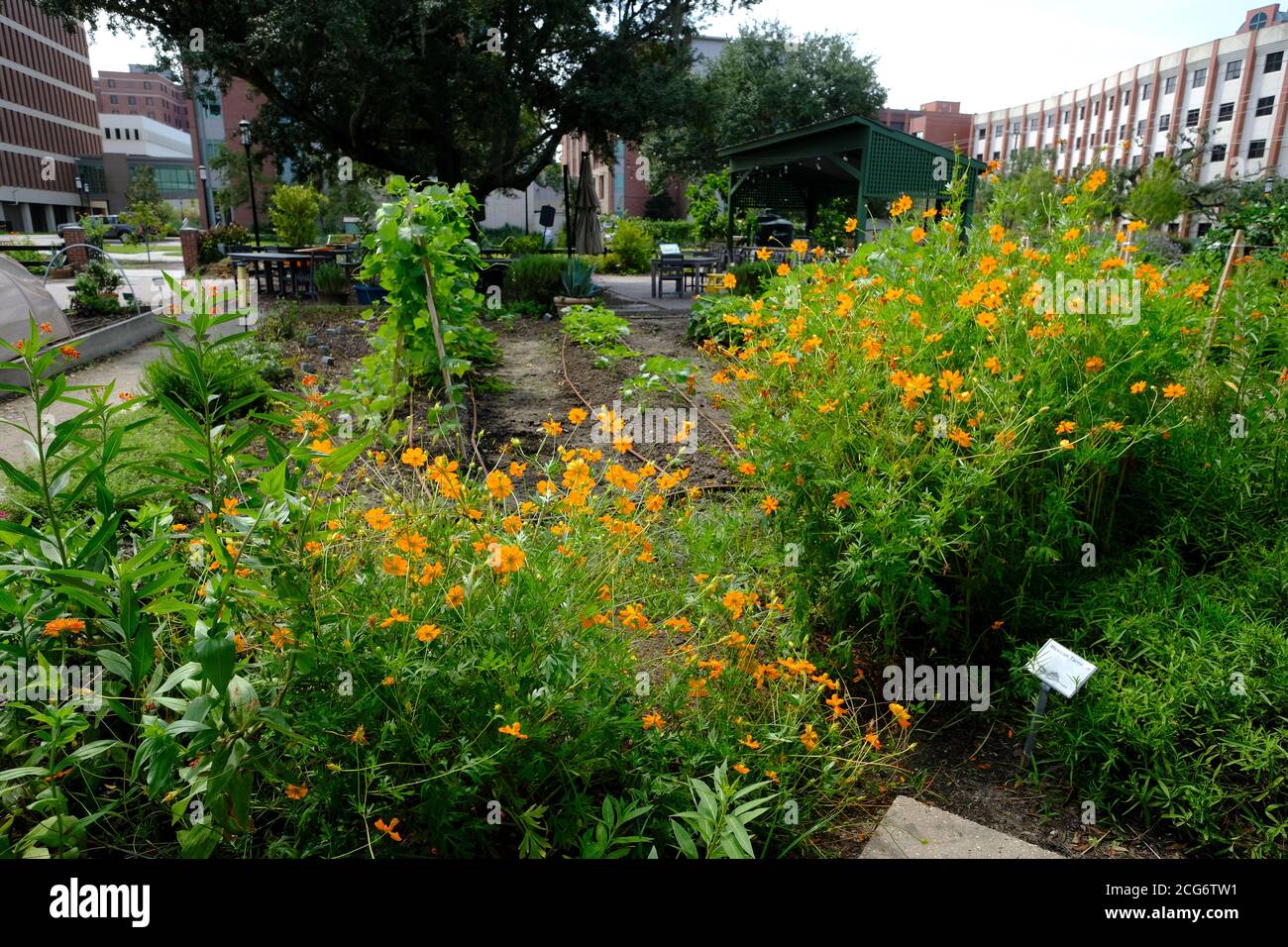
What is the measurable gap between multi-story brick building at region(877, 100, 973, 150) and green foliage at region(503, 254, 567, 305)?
56.6 metres

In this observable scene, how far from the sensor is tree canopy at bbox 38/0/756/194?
12.8m

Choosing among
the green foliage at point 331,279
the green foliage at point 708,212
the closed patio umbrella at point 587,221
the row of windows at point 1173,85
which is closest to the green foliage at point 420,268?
the green foliage at point 331,279

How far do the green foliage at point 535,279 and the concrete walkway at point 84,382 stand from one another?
201 inches

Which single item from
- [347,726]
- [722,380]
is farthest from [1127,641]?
[347,726]

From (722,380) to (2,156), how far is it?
65905mm

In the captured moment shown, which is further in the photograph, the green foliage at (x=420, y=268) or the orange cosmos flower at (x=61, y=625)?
the green foliage at (x=420, y=268)

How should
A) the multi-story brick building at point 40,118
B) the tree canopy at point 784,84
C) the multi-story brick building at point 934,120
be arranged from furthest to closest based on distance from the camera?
the multi-story brick building at point 934,120 → the multi-story brick building at point 40,118 → the tree canopy at point 784,84

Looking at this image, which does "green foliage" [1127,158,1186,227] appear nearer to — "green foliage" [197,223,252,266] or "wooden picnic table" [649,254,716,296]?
"wooden picnic table" [649,254,716,296]

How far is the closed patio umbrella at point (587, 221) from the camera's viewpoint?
17453 millimetres

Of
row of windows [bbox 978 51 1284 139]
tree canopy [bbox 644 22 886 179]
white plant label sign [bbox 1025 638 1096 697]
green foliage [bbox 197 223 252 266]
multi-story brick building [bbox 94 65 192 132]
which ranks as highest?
multi-story brick building [bbox 94 65 192 132]

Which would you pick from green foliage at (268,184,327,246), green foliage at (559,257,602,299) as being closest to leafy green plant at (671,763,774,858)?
green foliage at (559,257,602,299)

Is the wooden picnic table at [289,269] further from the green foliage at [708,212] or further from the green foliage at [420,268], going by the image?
the green foliage at [708,212]
